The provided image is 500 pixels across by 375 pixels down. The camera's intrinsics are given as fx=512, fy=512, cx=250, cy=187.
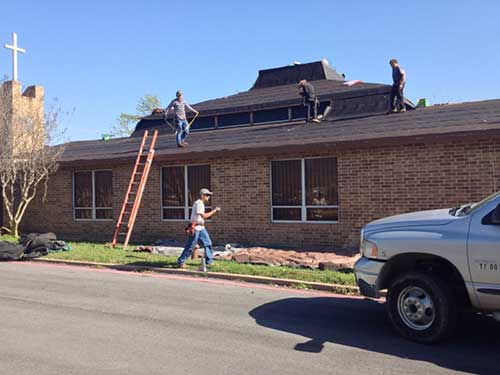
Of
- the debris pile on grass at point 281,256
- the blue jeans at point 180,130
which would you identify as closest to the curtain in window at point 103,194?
the blue jeans at point 180,130

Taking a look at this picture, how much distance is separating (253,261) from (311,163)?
11.9ft

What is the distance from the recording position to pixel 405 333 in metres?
5.76

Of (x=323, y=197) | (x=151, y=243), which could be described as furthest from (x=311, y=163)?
(x=151, y=243)

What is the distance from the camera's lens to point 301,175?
13.7m

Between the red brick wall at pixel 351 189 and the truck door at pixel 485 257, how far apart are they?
6.67 m

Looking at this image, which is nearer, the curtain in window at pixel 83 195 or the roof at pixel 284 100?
Answer: the roof at pixel 284 100

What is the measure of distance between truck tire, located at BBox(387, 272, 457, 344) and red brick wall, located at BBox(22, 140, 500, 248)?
659cm

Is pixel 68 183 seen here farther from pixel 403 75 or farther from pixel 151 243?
pixel 403 75

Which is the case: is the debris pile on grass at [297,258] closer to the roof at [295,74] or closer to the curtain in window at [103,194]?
the curtain in window at [103,194]

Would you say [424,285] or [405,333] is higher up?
[424,285]

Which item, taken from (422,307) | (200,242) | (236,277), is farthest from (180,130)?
(422,307)

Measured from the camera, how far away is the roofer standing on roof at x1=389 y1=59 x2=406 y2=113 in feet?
48.5

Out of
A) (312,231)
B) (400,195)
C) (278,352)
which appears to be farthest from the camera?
(312,231)

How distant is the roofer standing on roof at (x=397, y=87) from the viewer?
1477 centimetres
